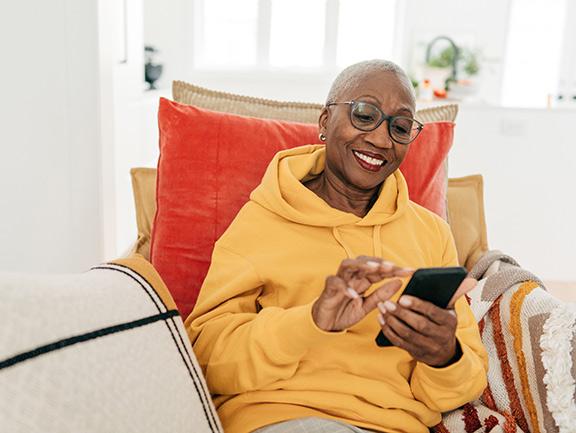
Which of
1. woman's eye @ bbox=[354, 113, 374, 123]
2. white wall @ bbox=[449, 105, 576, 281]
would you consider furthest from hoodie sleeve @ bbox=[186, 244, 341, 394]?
white wall @ bbox=[449, 105, 576, 281]

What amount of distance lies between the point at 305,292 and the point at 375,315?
0.13 meters

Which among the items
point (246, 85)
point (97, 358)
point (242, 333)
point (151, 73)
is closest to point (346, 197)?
point (242, 333)

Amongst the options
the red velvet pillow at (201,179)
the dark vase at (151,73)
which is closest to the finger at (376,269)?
the red velvet pillow at (201,179)

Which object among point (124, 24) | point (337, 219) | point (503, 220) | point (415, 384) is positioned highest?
point (124, 24)

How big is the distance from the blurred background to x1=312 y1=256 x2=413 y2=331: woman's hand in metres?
1.77

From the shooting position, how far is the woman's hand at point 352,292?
88cm

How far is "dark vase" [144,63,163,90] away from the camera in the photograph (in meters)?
4.05

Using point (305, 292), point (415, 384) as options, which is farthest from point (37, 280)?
point (415, 384)

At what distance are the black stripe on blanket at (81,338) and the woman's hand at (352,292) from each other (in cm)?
23

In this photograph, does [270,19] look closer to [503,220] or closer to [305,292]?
[503,220]

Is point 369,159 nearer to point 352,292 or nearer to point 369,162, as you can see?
point 369,162

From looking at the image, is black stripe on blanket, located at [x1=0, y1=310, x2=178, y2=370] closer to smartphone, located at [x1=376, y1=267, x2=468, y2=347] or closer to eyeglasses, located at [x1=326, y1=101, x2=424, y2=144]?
smartphone, located at [x1=376, y1=267, x2=468, y2=347]

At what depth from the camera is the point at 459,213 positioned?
172 centimetres

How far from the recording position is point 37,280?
0.77 metres
